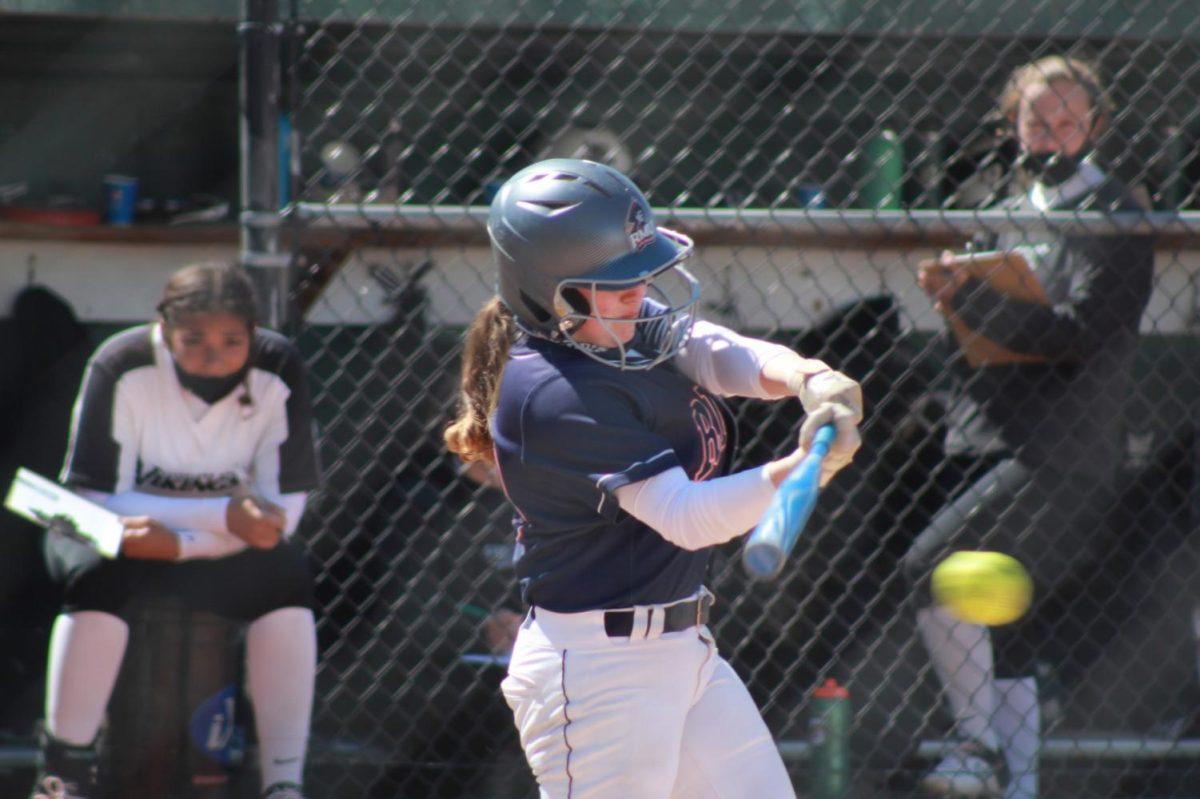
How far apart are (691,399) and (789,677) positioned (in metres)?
1.67

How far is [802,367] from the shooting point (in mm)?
2336

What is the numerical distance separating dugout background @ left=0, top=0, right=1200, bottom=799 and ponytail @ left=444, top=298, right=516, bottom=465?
1068 millimetres

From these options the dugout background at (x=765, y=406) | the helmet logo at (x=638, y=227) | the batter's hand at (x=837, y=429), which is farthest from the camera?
the dugout background at (x=765, y=406)

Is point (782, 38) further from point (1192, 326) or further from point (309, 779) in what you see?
point (309, 779)

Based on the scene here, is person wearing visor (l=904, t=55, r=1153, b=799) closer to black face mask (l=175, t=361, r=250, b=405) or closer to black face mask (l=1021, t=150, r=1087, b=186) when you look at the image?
black face mask (l=1021, t=150, r=1087, b=186)

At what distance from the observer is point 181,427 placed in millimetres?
3623

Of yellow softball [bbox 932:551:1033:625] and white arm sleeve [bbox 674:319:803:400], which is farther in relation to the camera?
yellow softball [bbox 932:551:1033:625]

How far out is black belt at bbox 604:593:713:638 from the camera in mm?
2365

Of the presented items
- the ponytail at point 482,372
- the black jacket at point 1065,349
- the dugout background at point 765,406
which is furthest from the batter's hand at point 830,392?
the black jacket at point 1065,349

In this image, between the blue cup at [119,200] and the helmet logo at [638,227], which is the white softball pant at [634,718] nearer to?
the helmet logo at [638,227]

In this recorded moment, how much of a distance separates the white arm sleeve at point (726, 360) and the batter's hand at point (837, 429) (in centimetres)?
34

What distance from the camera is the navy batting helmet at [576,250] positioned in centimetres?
233

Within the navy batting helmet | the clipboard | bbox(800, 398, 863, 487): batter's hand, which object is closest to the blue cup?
the clipboard

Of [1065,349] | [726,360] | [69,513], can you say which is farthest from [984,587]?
[69,513]
